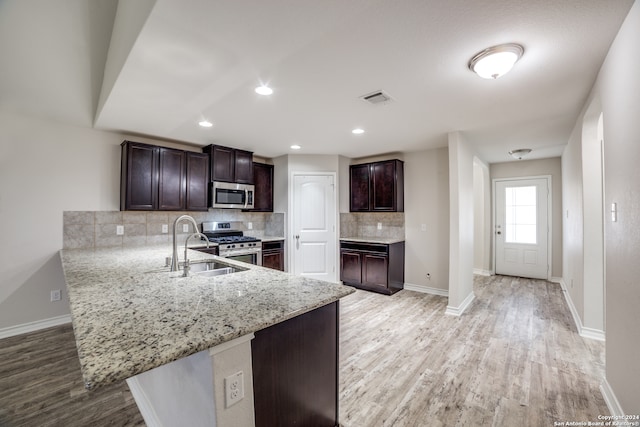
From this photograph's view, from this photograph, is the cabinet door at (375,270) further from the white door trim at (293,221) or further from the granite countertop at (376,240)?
the white door trim at (293,221)

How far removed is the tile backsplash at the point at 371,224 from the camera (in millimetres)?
4977

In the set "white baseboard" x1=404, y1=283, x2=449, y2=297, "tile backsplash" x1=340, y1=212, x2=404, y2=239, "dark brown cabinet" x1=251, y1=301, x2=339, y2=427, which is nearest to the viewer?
"dark brown cabinet" x1=251, y1=301, x2=339, y2=427

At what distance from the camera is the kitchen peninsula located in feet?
2.83

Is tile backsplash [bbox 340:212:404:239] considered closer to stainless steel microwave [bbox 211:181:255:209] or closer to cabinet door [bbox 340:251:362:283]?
cabinet door [bbox 340:251:362:283]

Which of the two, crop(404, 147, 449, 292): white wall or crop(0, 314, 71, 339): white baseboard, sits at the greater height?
crop(404, 147, 449, 292): white wall

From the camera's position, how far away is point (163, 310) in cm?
117

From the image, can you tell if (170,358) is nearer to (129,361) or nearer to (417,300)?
(129,361)

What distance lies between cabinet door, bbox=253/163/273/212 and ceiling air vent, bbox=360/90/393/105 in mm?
2797

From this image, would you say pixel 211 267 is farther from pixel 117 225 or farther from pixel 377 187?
pixel 377 187

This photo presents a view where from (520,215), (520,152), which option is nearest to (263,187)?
(520,152)

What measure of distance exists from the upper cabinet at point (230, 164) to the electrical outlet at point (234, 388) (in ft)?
11.7

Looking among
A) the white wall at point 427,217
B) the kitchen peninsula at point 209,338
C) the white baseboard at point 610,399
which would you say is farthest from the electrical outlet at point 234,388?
the white wall at point 427,217

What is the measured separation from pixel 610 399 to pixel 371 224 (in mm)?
3724

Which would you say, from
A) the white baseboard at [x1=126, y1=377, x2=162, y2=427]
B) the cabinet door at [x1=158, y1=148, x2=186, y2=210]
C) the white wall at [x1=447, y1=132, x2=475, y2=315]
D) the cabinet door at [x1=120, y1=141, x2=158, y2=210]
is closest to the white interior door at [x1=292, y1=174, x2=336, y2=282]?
the cabinet door at [x1=158, y1=148, x2=186, y2=210]
